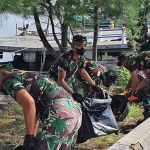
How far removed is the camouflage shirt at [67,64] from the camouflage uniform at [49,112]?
1.74 m

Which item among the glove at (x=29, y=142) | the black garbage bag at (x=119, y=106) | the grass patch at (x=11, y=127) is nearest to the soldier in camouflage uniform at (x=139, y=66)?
the black garbage bag at (x=119, y=106)

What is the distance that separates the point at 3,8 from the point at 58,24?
7.99 feet

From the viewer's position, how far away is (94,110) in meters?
4.64

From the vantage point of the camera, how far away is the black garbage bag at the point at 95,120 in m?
4.59

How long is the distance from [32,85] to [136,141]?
1506 millimetres

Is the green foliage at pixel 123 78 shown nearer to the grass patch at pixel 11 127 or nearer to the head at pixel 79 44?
the grass patch at pixel 11 127

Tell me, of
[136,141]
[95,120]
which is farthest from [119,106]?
[136,141]

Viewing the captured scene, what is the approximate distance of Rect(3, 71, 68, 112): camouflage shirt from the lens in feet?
10.3

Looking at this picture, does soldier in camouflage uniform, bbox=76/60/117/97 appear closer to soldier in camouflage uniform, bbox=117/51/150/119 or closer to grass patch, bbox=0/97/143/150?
grass patch, bbox=0/97/143/150

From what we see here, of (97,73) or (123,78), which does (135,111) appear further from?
(123,78)

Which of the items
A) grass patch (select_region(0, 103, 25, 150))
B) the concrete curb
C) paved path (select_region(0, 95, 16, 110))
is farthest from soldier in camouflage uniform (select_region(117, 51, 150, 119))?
paved path (select_region(0, 95, 16, 110))

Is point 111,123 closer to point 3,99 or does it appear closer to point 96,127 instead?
point 96,127

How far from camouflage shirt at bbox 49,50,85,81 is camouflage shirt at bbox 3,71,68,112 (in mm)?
1735

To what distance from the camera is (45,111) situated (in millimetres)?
3359
